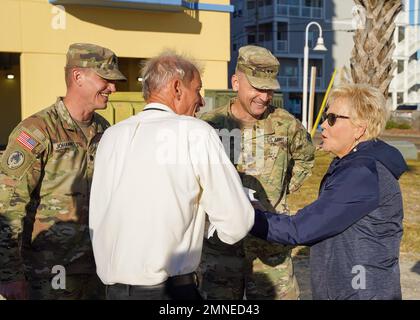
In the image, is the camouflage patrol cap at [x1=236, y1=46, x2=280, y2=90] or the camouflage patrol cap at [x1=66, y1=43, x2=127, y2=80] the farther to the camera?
the camouflage patrol cap at [x1=236, y1=46, x2=280, y2=90]

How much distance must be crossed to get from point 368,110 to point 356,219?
1.74ft

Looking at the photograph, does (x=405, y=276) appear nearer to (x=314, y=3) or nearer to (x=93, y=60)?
(x=93, y=60)

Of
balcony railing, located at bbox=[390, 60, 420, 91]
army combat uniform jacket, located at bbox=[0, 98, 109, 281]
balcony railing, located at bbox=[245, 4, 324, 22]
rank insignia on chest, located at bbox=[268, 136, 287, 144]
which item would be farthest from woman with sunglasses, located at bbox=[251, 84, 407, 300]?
balcony railing, located at bbox=[390, 60, 420, 91]

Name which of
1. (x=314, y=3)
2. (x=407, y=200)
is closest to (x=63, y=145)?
(x=407, y=200)

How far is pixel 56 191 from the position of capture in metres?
3.37

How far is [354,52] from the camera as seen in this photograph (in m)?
12.7

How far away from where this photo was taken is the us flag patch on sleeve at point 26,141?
126 inches

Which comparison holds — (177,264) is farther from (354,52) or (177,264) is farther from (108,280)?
(354,52)

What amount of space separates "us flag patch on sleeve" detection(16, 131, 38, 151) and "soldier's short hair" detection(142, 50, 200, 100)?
0.91 meters

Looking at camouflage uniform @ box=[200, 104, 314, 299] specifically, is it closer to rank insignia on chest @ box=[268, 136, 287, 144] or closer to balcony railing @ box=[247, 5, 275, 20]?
rank insignia on chest @ box=[268, 136, 287, 144]

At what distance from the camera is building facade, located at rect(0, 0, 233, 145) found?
14164 millimetres

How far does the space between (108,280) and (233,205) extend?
2.12ft

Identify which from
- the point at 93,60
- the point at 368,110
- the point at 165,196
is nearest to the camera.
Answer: the point at 165,196

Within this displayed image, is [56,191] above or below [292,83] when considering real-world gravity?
below
